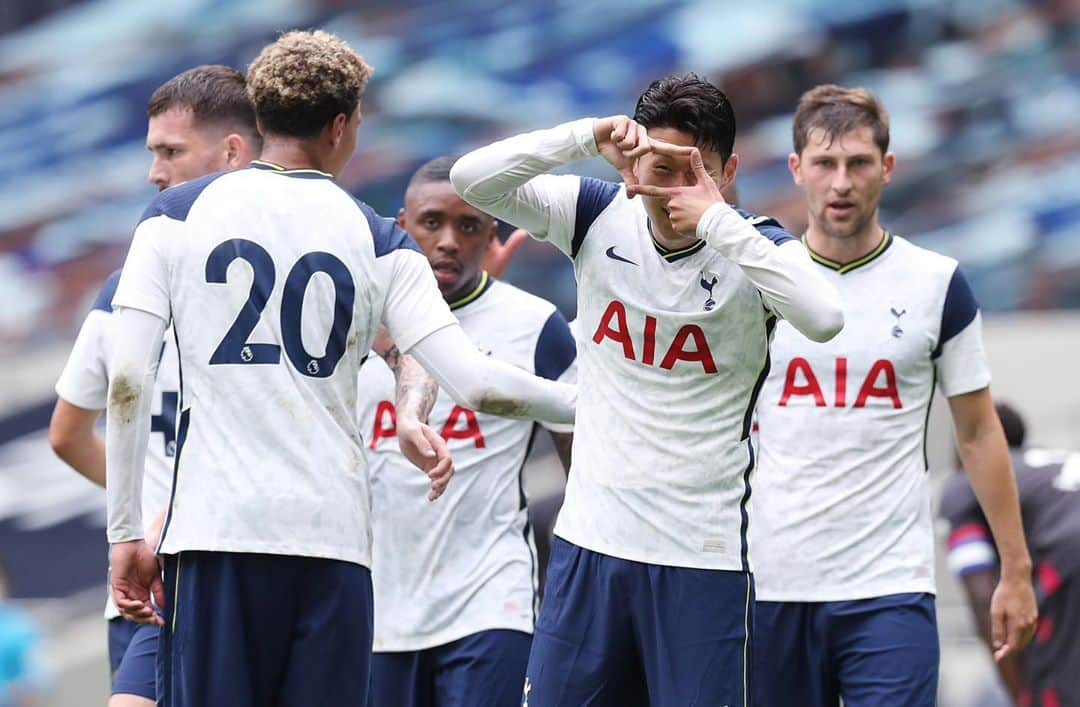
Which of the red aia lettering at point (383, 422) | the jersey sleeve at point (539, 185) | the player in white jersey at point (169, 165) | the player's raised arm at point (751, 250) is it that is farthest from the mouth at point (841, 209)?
the player in white jersey at point (169, 165)

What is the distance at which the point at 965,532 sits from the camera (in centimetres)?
688

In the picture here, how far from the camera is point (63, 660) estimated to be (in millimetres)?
13195

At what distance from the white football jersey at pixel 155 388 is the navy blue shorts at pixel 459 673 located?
38.1 inches

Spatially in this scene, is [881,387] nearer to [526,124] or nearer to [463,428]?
[463,428]

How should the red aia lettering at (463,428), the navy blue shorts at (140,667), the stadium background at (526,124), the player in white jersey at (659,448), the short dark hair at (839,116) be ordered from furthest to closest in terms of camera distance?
1. the stadium background at (526,124)
2. the short dark hair at (839,116)
3. the red aia lettering at (463,428)
4. the navy blue shorts at (140,667)
5. the player in white jersey at (659,448)

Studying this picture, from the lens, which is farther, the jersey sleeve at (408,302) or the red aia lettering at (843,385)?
the red aia lettering at (843,385)

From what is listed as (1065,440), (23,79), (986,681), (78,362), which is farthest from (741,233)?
(23,79)

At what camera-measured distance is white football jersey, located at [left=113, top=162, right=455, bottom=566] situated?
431 centimetres

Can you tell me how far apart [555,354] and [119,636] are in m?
1.78

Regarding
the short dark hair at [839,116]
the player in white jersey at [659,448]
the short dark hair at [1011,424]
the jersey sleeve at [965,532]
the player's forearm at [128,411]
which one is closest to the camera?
the player's forearm at [128,411]

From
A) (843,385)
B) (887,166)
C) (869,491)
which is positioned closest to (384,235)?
(843,385)

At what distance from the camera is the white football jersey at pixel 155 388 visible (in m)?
5.56

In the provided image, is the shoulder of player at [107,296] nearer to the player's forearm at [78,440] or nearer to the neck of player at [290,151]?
the player's forearm at [78,440]

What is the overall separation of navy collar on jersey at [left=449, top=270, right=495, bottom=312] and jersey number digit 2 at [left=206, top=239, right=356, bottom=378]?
1.78 meters
